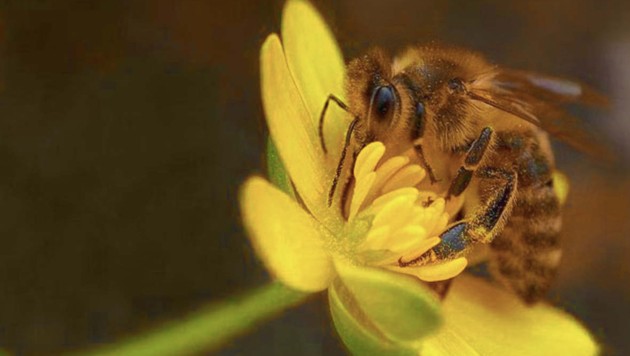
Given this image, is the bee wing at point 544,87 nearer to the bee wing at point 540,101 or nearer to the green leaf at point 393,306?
the bee wing at point 540,101

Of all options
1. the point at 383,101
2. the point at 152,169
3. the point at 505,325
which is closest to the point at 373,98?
the point at 383,101

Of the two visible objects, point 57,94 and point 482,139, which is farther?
point 57,94

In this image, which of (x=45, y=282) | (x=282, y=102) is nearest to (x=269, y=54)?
(x=282, y=102)

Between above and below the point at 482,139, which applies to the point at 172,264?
below

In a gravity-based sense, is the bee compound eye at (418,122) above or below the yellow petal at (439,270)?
above

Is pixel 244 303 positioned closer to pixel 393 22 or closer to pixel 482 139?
pixel 482 139

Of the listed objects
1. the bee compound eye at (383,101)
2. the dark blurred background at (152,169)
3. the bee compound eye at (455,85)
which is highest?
the bee compound eye at (383,101)

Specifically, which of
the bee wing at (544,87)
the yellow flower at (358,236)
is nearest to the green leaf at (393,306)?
the yellow flower at (358,236)
